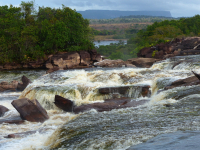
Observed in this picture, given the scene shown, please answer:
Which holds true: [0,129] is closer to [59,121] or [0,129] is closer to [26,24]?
[59,121]

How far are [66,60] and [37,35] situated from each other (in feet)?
25.2

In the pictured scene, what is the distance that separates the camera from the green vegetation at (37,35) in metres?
37.6

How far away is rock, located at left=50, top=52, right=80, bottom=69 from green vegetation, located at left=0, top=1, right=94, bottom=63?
250cm

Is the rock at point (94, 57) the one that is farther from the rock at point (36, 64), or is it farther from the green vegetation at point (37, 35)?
the rock at point (36, 64)

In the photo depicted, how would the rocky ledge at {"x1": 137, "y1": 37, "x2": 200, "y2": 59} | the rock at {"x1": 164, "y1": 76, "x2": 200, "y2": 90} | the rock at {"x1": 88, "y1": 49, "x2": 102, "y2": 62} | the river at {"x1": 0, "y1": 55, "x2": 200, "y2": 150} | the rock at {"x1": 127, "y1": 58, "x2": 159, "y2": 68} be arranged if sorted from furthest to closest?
1. the rock at {"x1": 88, "y1": 49, "x2": 102, "y2": 62}
2. the rocky ledge at {"x1": 137, "y1": 37, "x2": 200, "y2": 59}
3. the rock at {"x1": 127, "y1": 58, "x2": 159, "y2": 68}
4. the rock at {"x1": 164, "y1": 76, "x2": 200, "y2": 90}
5. the river at {"x1": 0, "y1": 55, "x2": 200, "y2": 150}

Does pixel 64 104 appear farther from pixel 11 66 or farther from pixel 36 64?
pixel 11 66

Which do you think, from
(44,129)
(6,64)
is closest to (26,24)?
(6,64)

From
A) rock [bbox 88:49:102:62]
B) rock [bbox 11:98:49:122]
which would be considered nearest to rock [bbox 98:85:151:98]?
rock [bbox 11:98:49:122]

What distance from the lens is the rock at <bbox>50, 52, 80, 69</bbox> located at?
3500cm

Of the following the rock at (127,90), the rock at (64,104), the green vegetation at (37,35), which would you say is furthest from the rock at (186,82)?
the green vegetation at (37,35)

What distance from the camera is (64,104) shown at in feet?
50.9

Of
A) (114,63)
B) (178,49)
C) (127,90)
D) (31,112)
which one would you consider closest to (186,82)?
(127,90)

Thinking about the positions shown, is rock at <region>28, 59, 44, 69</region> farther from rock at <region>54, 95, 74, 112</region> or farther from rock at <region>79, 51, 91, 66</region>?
rock at <region>54, 95, 74, 112</region>

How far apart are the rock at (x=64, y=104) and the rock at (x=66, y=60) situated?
19.3 m
